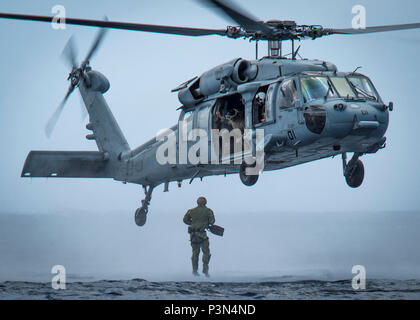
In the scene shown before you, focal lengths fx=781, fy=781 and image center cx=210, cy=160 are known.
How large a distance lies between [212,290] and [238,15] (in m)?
4.33

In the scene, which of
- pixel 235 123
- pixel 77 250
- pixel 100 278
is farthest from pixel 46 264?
pixel 235 123

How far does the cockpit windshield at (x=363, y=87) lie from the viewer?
12.2 meters

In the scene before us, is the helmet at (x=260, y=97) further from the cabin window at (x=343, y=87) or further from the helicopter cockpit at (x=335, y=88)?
the cabin window at (x=343, y=87)

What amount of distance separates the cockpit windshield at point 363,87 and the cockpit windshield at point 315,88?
0.46 metres

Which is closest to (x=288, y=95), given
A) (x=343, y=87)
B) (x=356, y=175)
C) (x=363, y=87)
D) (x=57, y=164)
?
(x=343, y=87)

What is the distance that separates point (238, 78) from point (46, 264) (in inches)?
271

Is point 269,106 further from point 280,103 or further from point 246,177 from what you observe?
point 246,177

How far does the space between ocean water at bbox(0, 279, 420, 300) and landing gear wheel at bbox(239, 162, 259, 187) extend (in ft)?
5.59

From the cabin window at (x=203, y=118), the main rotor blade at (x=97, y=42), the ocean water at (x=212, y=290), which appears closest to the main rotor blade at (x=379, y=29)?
the cabin window at (x=203, y=118)

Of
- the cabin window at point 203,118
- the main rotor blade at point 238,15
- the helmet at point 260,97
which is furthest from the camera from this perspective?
the cabin window at point 203,118

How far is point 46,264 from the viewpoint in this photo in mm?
17281

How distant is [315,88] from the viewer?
12102 mm

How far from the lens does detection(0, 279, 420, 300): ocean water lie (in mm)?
11562

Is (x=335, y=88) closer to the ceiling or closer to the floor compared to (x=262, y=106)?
closer to the ceiling
